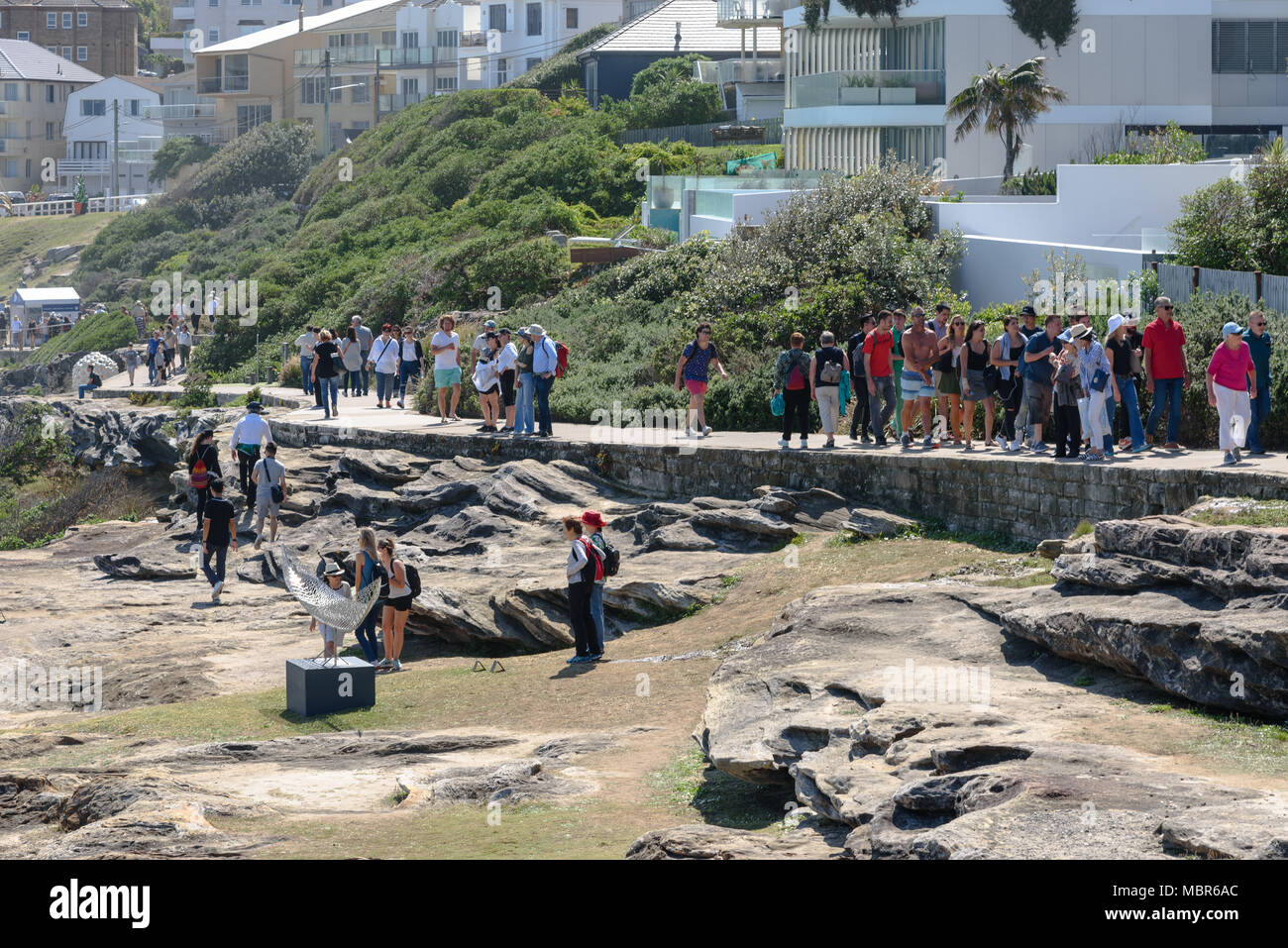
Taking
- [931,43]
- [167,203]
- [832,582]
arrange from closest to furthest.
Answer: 1. [832,582]
2. [931,43]
3. [167,203]

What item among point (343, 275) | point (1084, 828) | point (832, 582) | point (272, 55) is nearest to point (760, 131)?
point (343, 275)

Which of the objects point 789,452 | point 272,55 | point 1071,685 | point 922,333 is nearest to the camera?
point 1071,685

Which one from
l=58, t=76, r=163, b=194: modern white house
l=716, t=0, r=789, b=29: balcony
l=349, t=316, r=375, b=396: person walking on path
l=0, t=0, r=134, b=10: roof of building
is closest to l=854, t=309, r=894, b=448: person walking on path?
l=349, t=316, r=375, b=396: person walking on path

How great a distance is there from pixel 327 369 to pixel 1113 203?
13.5 meters

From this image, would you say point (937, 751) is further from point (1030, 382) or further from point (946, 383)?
point (946, 383)

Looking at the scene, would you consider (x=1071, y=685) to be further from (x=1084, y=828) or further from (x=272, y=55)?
(x=272, y=55)

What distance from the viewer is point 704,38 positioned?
2494 inches

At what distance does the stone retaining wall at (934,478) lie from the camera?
14500mm

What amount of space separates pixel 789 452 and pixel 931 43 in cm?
2132

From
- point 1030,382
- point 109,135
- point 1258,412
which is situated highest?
point 109,135

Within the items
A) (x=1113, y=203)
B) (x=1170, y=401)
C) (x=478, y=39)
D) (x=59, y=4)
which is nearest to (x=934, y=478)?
(x=1170, y=401)

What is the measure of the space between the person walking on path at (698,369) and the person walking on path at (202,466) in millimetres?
6463

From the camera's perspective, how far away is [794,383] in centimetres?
1862

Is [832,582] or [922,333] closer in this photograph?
[832,582]
